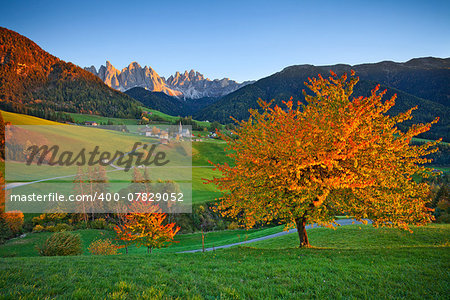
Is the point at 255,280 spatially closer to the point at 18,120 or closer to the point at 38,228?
the point at 38,228

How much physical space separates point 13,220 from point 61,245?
28.8 meters

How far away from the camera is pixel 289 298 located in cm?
580

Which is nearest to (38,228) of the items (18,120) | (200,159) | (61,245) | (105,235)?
(105,235)

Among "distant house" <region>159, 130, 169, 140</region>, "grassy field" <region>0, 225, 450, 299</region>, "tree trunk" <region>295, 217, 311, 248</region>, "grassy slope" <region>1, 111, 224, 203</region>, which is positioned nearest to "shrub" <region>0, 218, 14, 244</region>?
"grassy slope" <region>1, 111, 224, 203</region>

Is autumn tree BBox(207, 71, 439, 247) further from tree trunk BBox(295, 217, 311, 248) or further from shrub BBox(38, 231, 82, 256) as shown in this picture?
shrub BBox(38, 231, 82, 256)

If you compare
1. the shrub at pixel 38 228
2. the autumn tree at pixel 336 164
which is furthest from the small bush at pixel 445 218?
the shrub at pixel 38 228

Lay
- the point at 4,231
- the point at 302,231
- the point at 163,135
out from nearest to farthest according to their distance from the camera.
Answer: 1. the point at 302,231
2. the point at 4,231
3. the point at 163,135

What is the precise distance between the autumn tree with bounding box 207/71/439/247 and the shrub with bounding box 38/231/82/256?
48.3ft

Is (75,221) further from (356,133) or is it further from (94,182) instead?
(356,133)

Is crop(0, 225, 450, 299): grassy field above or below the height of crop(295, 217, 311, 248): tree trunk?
above

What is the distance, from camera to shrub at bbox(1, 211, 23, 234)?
3409 cm

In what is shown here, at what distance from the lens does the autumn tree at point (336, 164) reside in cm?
1137

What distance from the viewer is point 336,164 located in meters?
10.9

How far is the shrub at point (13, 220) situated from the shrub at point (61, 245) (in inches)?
1048
